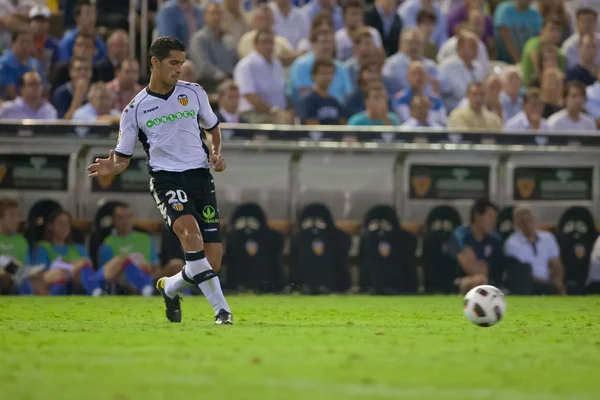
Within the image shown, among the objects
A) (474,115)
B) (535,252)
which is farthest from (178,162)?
(474,115)

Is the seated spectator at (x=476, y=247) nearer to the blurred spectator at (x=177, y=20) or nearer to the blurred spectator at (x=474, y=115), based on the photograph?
the blurred spectator at (x=474, y=115)

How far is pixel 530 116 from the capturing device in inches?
759

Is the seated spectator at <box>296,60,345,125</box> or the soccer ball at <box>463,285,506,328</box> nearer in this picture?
the soccer ball at <box>463,285,506,328</box>

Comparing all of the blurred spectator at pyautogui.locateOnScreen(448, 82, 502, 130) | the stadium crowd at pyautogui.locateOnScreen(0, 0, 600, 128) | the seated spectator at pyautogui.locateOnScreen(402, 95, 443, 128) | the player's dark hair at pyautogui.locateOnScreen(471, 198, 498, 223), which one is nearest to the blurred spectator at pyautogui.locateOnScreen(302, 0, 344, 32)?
the stadium crowd at pyautogui.locateOnScreen(0, 0, 600, 128)

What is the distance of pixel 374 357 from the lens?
330 inches

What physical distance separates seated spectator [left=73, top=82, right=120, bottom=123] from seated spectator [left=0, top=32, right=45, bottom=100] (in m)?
1.20

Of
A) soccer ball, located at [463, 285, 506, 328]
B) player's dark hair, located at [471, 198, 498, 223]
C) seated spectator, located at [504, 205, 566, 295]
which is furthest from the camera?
seated spectator, located at [504, 205, 566, 295]

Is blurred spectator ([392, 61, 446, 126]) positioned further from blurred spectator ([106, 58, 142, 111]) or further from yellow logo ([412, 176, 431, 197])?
blurred spectator ([106, 58, 142, 111])

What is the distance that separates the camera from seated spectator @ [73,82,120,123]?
17.5m

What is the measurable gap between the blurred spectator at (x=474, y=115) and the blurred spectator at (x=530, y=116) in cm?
54

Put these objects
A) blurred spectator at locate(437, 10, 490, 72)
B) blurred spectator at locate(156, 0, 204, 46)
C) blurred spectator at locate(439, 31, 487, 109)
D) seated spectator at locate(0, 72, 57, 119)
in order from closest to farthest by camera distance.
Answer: seated spectator at locate(0, 72, 57, 119)
blurred spectator at locate(156, 0, 204, 46)
blurred spectator at locate(439, 31, 487, 109)
blurred spectator at locate(437, 10, 490, 72)

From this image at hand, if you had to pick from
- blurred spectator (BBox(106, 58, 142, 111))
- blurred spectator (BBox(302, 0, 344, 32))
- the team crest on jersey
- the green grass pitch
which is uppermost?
blurred spectator (BBox(302, 0, 344, 32))

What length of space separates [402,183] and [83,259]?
4625mm

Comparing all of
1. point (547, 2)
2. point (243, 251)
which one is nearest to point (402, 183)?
point (243, 251)
